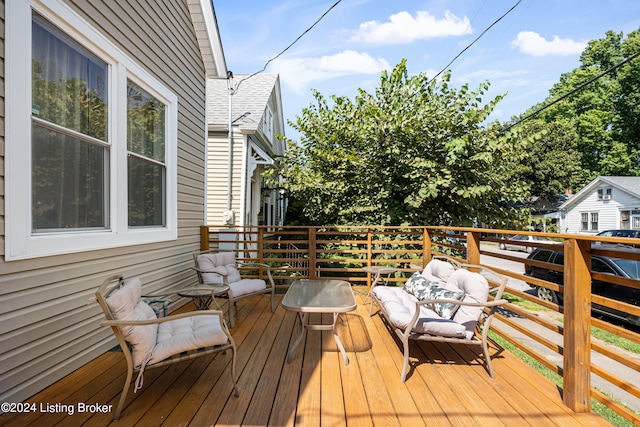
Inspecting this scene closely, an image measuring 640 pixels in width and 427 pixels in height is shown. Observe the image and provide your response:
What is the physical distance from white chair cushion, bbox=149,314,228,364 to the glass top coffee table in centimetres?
63

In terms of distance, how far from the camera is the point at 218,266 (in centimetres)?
431

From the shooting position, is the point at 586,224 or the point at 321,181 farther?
the point at 586,224

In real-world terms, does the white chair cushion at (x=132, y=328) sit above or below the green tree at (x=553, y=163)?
below

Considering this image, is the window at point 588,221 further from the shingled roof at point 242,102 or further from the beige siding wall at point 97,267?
the beige siding wall at point 97,267

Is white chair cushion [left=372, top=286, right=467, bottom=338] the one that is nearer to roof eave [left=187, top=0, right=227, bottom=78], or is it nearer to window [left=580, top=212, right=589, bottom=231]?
roof eave [left=187, top=0, right=227, bottom=78]

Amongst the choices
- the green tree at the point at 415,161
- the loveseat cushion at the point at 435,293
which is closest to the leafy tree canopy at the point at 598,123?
the green tree at the point at 415,161

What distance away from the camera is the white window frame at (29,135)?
199 cm

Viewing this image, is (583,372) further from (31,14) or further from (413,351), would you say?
(31,14)

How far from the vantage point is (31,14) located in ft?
7.00

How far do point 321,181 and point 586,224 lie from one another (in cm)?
2159

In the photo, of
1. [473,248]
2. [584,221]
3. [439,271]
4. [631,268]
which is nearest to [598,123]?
[584,221]

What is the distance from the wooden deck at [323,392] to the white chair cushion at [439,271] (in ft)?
2.33

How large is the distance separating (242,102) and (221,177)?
2.90 metres

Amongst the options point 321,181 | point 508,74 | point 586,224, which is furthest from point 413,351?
point 586,224
